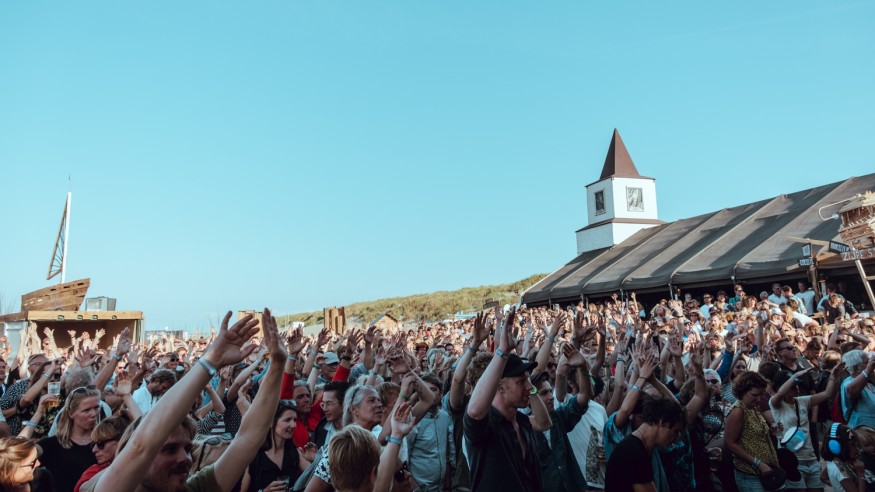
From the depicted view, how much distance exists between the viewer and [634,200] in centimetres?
3950

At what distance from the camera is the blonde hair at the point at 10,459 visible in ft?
9.98

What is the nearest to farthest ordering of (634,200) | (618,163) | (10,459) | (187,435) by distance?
(187,435) < (10,459) < (634,200) < (618,163)

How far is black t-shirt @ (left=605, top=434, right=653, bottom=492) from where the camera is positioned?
366cm

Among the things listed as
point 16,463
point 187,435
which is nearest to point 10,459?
point 16,463

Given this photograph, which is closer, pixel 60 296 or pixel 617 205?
pixel 60 296

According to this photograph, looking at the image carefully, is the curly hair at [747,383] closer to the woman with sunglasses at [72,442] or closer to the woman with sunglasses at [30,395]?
the woman with sunglasses at [72,442]

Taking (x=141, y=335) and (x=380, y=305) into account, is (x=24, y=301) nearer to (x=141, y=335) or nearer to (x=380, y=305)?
(x=141, y=335)

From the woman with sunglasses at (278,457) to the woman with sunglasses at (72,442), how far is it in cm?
112

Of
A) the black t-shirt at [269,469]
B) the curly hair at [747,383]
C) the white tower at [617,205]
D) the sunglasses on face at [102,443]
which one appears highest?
the white tower at [617,205]

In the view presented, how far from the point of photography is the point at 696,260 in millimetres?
22562

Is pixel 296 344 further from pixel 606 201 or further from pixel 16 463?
pixel 606 201

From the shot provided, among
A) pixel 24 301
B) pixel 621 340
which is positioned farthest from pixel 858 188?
pixel 24 301

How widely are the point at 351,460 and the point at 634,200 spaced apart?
39.2m

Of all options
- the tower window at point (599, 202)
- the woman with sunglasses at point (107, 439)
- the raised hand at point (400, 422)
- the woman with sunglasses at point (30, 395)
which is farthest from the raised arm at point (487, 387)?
the tower window at point (599, 202)
